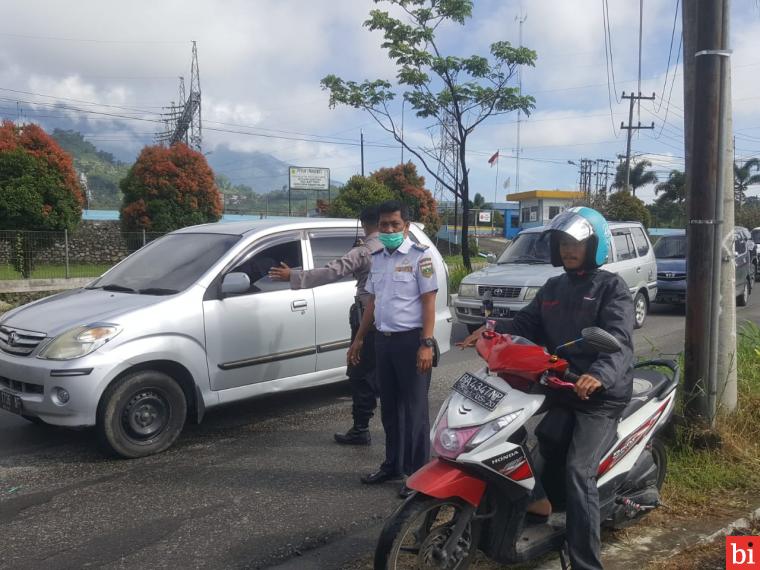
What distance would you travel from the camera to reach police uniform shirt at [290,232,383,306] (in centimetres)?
515

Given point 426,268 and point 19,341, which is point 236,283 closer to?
point 19,341

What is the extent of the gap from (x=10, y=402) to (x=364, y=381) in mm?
2586

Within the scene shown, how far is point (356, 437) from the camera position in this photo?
5.46 metres

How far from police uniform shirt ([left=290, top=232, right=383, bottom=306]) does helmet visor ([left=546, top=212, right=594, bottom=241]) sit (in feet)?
6.72

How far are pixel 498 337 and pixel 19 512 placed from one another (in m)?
3.14

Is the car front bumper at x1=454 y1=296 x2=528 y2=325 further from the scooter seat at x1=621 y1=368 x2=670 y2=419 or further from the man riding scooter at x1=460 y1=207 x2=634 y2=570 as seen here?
the man riding scooter at x1=460 y1=207 x2=634 y2=570

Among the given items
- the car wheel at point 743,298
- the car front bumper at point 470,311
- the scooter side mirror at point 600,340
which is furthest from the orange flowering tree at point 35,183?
the scooter side mirror at point 600,340

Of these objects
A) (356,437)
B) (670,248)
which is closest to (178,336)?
(356,437)

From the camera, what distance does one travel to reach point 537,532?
10.5ft

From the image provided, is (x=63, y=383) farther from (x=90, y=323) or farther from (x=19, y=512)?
(x=19, y=512)

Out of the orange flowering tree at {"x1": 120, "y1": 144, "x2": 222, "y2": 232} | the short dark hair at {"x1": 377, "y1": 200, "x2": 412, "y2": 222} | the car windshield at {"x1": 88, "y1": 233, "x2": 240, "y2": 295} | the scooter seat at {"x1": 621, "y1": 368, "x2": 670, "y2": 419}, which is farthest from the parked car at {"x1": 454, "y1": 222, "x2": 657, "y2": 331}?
the orange flowering tree at {"x1": 120, "y1": 144, "x2": 222, "y2": 232}

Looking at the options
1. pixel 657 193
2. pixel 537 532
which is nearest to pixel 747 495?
pixel 537 532

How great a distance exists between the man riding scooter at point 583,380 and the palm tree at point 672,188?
177ft

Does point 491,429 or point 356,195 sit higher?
point 356,195
